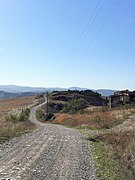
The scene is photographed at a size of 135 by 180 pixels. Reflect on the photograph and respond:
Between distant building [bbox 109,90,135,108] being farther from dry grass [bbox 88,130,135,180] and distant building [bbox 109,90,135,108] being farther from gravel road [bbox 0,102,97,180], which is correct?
dry grass [bbox 88,130,135,180]

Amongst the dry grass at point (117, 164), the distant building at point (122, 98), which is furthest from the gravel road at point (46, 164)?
the distant building at point (122, 98)

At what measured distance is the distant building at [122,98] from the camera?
85.5m

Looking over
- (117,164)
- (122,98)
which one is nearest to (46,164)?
(117,164)

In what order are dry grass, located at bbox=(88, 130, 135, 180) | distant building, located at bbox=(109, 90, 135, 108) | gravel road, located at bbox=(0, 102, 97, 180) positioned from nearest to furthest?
dry grass, located at bbox=(88, 130, 135, 180) → gravel road, located at bbox=(0, 102, 97, 180) → distant building, located at bbox=(109, 90, 135, 108)

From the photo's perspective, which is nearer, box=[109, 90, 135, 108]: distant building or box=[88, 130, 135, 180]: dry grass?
box=[88, 130, 135, 180]: dry grass

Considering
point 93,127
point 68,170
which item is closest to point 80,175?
point 68,170

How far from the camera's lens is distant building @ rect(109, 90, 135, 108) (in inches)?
3365

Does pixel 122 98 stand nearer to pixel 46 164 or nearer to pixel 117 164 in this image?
pixel 117 164

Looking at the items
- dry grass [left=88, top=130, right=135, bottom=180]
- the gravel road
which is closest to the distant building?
the gravel road

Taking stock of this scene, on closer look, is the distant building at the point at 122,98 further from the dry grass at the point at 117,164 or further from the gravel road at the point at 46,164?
the dry grass at the point at 117,164

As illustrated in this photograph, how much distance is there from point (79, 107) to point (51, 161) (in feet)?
230

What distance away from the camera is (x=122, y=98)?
295ft

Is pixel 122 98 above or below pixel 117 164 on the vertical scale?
above

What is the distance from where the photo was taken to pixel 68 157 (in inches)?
717
